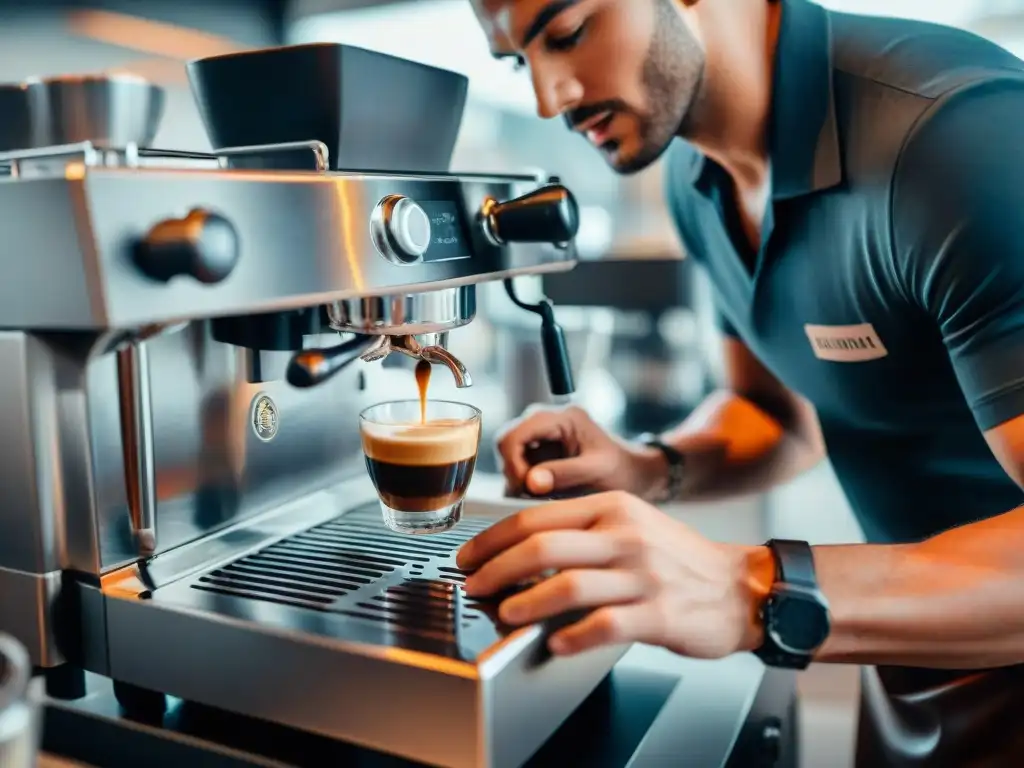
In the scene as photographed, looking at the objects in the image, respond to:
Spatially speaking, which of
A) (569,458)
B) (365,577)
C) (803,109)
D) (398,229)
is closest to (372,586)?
(365,577)

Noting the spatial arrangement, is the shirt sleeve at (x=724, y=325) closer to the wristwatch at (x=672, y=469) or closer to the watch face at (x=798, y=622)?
the wristwatch at (x=672, y=469)

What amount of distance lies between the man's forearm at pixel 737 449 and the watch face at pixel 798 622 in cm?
49

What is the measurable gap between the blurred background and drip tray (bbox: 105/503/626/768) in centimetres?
64

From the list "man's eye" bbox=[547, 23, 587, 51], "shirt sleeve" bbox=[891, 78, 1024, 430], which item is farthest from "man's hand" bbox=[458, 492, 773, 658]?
"man's eye" bbox=[547, 23, 587, 51]

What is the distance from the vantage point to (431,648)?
52 cm

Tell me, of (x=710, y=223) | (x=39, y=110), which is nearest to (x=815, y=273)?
(x=710, y=223)

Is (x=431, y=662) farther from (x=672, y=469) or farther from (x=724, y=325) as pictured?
(x=724, y=325)

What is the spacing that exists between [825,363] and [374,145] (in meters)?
0.53

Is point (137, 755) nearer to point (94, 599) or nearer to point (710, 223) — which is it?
point (94, 599)

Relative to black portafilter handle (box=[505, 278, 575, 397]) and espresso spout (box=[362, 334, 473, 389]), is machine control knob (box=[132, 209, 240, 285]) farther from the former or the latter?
black portafilter handle (box=[505, 278, 575, 397])

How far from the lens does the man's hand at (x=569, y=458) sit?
0.89 metres

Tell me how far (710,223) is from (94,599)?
782mm

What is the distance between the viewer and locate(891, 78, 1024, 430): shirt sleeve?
26.6 inches

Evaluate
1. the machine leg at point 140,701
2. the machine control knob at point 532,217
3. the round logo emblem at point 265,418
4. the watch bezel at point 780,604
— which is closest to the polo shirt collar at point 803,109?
the machine control knob at point 532,217
